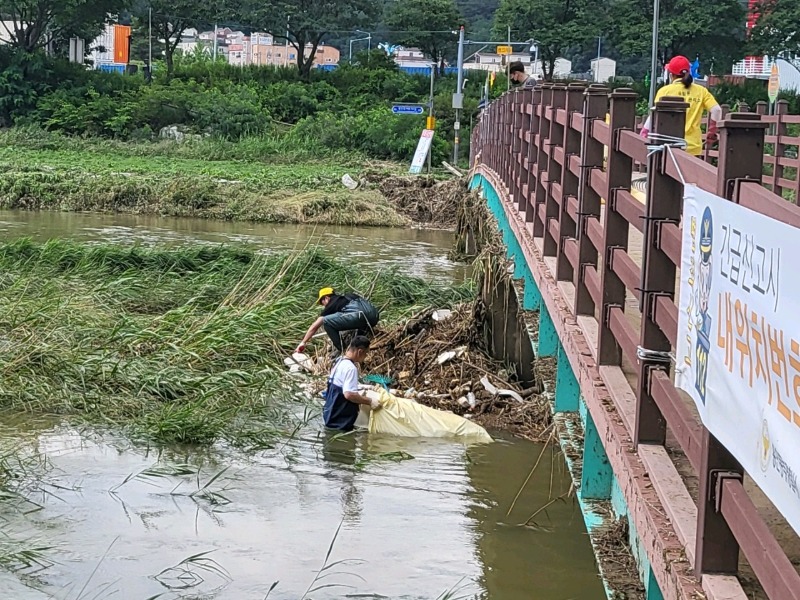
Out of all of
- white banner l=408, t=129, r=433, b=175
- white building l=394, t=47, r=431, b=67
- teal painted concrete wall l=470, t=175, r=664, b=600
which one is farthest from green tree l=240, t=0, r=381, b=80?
teal painted concrete wall l=470, t=175, r=664, b=600

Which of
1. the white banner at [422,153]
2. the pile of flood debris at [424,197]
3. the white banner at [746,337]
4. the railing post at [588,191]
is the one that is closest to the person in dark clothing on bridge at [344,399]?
the railing post at [588,191]

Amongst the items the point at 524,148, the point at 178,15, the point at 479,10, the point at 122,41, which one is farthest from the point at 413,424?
the point at 479,10

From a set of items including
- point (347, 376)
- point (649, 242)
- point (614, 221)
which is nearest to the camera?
point (649, 242)

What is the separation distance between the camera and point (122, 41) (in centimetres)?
6506

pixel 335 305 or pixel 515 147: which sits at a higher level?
pixel 515 147

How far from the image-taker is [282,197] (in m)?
30.7

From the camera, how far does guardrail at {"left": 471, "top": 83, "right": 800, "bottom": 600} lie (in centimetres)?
313

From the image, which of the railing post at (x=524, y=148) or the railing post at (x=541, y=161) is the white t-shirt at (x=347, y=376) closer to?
the railing post at (x=541, y=161)

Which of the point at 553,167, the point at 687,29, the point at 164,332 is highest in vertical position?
the point at 687,29

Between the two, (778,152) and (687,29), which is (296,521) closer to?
(778,152)

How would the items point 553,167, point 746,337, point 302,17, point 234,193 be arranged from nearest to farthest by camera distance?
1. point 746,337
2. point 553,167
3. point 234,193
4. point 302,17

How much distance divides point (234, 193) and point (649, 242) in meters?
27.0

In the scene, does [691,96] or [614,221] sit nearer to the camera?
[614,221]

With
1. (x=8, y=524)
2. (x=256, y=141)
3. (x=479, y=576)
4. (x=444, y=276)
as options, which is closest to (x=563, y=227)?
(x=479, y=576)
